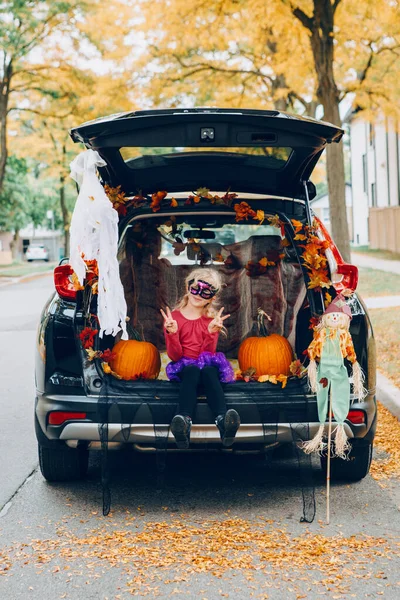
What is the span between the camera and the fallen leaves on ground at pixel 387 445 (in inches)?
226

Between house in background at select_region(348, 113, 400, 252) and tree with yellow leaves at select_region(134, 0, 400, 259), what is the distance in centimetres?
823

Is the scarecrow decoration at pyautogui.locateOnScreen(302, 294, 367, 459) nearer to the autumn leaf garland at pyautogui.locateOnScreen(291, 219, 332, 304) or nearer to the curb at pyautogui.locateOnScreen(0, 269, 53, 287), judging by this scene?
the autumn leaf garland at pyautogui.locateOnScreen(291, 219, 332, 304)

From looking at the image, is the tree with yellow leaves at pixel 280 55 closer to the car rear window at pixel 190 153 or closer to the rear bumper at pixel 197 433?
the car rear window at pixel 190 153

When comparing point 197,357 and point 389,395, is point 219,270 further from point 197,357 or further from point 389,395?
point 389,395

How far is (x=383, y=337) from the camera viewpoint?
1138cm

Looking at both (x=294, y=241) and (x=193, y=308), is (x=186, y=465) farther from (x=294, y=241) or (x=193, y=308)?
(x=294, y=241)

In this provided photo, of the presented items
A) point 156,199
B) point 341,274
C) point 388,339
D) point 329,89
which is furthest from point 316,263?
point 329,89

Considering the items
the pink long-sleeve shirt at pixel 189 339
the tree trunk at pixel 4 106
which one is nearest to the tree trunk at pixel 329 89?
the pink long-sleeve shirt at pixel 189 339

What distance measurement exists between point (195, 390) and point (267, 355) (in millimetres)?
732

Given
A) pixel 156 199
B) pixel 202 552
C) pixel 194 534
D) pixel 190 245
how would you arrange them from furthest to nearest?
pixel 190 245 → pixel 156 199 → pixel 194 534 → pixel 202 552

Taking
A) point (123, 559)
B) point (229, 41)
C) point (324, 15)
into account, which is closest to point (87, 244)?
point (123, 559)

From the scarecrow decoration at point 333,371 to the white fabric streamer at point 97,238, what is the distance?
1.08 metres

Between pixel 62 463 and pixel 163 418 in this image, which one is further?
pixel 62 463

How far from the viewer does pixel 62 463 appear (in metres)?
5.41
